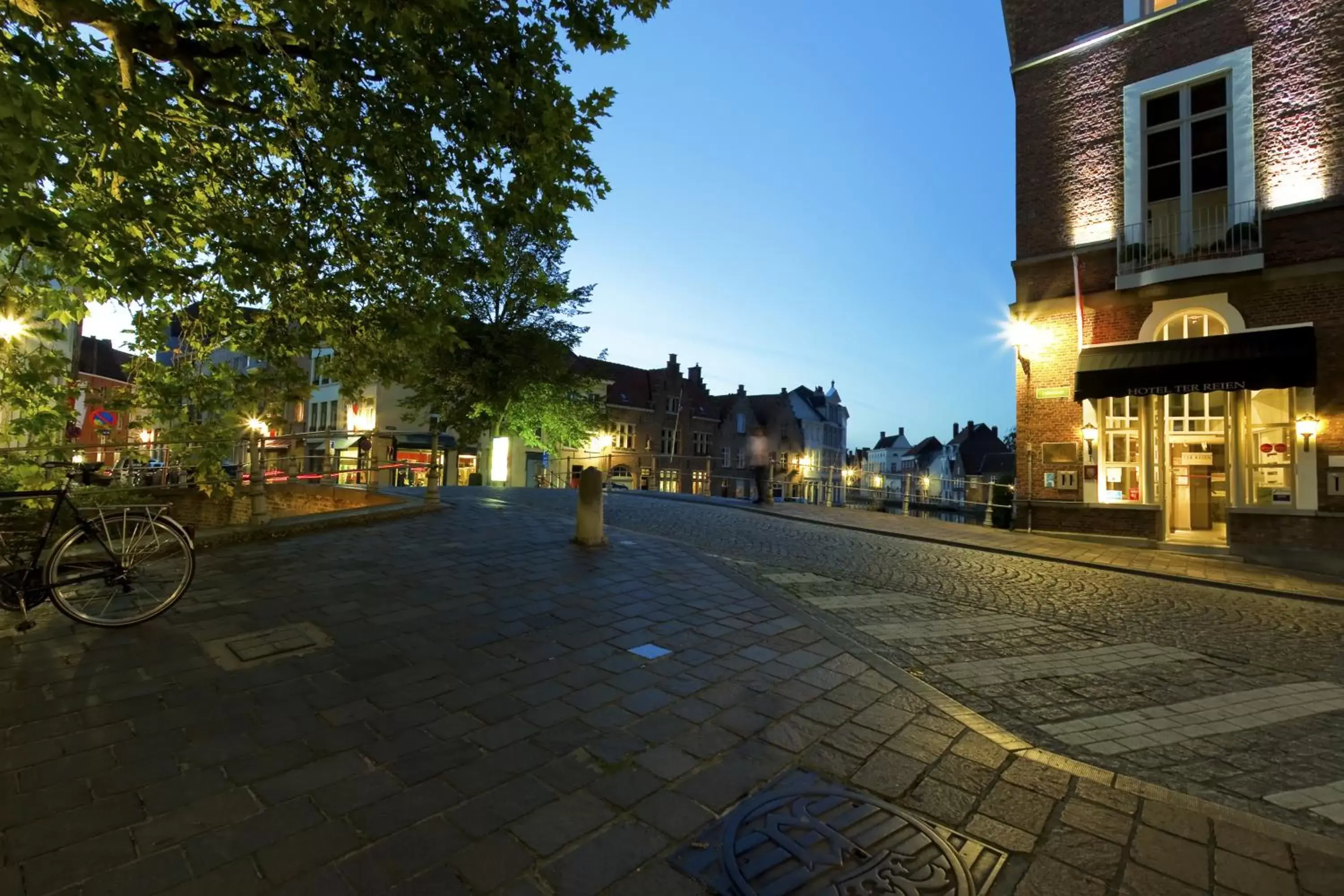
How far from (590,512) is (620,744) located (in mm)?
5546

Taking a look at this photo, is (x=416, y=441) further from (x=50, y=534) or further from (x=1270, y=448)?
(x=1270, y=448)

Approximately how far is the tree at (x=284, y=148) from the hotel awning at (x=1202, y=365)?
38.6 ft

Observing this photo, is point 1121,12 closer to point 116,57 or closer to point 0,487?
point 116,57

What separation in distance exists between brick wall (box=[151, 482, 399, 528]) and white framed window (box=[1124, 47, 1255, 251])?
17145mm

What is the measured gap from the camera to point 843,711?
12.0ft

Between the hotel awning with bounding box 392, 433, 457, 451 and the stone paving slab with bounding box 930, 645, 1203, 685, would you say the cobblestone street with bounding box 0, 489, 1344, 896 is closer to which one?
the stone paving slab with bounding box 930, 645, 1203, 685

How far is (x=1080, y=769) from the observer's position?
3.07 m

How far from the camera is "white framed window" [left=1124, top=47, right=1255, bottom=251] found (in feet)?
40.2

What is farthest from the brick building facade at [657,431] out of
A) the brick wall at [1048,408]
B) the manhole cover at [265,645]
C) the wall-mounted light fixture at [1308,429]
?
the manhole cover at [265,645]

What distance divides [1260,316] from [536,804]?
15.4 m

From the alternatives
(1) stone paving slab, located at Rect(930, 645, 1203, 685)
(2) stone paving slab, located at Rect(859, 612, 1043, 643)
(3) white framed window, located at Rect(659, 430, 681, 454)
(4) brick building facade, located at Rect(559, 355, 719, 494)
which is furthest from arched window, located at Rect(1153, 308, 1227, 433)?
(3) white framed window, located at Rect(659, 430, 681, 454)

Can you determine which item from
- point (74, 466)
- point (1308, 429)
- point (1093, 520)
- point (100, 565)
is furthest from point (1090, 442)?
point (74, 466)

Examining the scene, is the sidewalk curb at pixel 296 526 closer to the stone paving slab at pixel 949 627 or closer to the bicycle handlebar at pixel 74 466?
the bicycle handlebar at pixel 74 466

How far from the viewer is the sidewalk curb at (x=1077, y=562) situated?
8641mm
